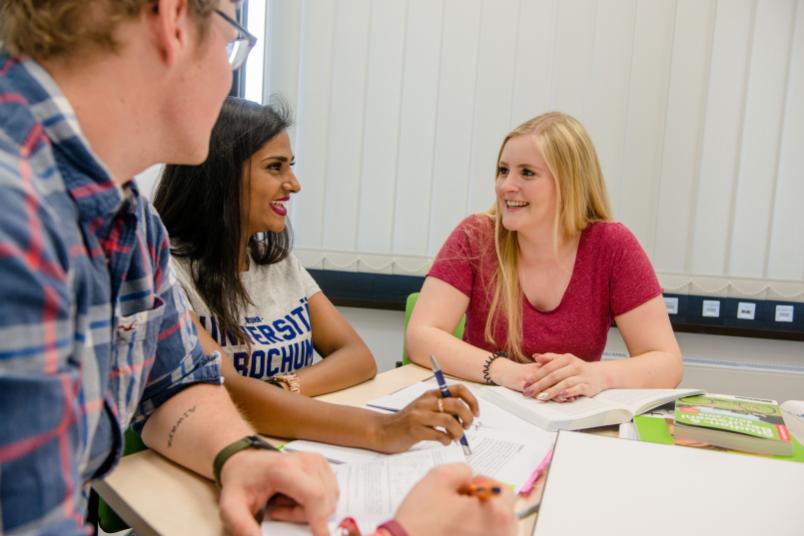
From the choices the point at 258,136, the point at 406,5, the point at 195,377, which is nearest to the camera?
the point at 195,377

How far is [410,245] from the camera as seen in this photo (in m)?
2.61

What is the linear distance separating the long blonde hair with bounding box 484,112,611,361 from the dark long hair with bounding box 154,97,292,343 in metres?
0.71

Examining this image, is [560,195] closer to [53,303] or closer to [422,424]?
[422,424]

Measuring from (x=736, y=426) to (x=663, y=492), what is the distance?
0.34m

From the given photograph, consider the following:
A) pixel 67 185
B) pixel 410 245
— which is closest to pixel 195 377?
pixel 67 185

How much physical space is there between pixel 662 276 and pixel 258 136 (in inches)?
67.1

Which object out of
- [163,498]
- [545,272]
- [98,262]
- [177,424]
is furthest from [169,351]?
[545,272]

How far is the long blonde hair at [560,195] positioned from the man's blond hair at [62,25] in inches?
51.7

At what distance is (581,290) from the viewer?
1.73 m

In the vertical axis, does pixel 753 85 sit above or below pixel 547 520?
above

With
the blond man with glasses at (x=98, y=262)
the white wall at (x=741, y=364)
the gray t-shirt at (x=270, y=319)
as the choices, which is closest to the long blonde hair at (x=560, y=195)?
the gray t-shirt at (x=270, y=319)

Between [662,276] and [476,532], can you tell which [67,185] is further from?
[662,276]

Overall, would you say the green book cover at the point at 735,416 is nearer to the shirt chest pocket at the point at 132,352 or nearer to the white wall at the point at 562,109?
the shirt chest pocket at the point at 132,352

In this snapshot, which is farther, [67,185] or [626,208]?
[626,208]
